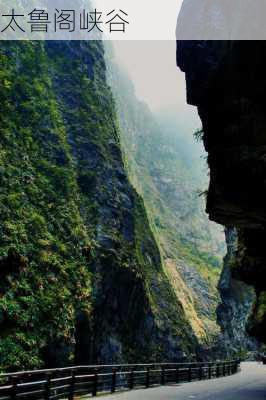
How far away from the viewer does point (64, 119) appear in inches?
1871

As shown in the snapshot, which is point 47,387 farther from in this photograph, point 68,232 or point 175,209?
point 175,209

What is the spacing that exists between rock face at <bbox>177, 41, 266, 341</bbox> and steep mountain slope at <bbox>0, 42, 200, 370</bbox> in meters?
12.6

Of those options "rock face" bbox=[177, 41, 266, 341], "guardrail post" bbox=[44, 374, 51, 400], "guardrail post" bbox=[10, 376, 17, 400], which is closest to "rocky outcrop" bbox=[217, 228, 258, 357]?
"rock face" bbox=[177, 41, 266, 341]

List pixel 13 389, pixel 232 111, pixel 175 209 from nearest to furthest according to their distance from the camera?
pixel 13 389
pixel 232 111
pixel 175 209

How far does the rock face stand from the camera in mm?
14812

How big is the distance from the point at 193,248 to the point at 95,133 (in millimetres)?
87748

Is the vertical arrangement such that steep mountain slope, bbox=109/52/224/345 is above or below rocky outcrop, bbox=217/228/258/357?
above

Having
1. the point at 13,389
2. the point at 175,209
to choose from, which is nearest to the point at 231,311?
the point at 175,209

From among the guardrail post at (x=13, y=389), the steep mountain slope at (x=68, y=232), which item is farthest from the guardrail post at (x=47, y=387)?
the steep mountain slope at (x=68, y=232)

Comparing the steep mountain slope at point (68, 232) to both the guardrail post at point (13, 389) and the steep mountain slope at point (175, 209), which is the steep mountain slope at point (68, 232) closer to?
the guardrail post at point (13, 389)

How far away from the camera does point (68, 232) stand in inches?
1356

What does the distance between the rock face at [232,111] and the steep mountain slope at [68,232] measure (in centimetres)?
1256

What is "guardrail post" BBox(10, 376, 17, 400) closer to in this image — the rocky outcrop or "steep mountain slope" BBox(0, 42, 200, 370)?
"steep mountain slope" BBox(0, 42, 200, 370)

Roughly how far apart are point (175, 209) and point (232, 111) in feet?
429
